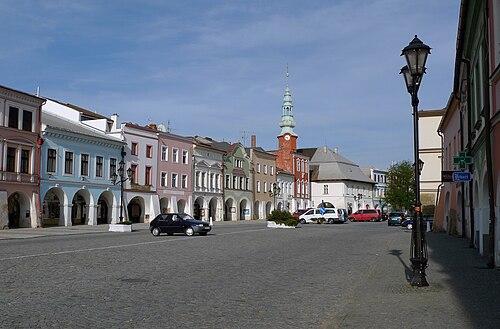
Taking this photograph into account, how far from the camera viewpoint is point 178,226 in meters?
32.5

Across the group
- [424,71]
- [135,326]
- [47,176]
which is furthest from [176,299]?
[47,176]

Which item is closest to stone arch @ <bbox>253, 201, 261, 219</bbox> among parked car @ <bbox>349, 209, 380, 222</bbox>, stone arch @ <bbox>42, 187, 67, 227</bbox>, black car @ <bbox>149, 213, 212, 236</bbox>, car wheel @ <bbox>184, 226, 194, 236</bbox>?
parked car @ <bbox>349, 209, 380, 222</bbox>

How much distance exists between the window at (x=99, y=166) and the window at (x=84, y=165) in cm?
123

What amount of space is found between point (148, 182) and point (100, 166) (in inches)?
292

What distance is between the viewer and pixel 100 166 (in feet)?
170

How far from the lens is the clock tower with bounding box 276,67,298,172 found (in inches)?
3632

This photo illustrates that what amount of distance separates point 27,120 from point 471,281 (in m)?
38.1

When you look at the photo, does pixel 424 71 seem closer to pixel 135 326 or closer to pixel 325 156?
pixel 135 326

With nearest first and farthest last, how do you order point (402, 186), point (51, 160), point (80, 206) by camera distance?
point (51, 160) → point (80, 206) → point (402, 186)

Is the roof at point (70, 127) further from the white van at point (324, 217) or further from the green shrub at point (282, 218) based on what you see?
the white van at point (324, 217)

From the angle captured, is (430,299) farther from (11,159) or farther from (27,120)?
(27,120)

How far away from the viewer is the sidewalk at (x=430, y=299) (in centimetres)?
791

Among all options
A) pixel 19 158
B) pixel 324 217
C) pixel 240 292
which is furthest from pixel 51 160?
pixel 240 292

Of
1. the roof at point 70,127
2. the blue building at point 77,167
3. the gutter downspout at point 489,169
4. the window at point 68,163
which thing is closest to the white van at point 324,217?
the blue building at point 77,167
